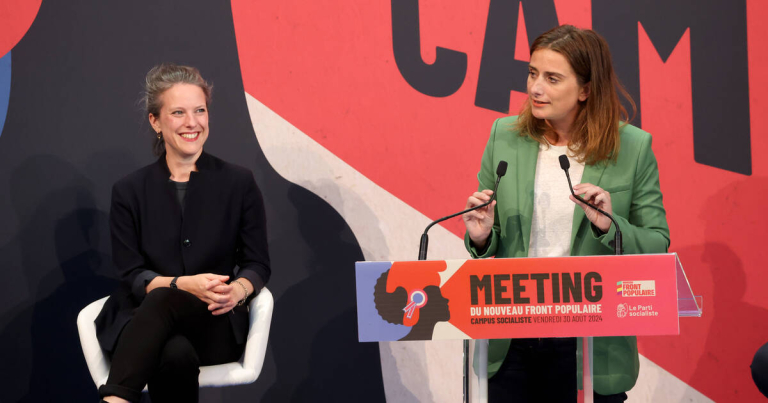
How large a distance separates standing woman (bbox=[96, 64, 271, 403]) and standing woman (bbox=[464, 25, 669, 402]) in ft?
3.24

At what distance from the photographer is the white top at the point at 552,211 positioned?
1.94 metres

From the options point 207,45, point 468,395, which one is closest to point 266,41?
point 207,45

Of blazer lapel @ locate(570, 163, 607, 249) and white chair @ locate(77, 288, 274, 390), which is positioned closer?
blazer lapel @ locate(570, 163, 607, 249)

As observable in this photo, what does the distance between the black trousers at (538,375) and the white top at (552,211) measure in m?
0.25

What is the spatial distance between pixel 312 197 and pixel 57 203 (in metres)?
1.14

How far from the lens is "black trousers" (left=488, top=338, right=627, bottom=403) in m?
1.84

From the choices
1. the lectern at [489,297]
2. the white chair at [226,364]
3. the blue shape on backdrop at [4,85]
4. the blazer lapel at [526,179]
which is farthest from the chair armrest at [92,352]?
the blazer lapel at [526,179]

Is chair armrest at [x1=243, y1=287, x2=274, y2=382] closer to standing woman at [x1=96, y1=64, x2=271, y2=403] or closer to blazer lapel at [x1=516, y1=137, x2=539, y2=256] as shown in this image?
standing woman at [x1=96, y1=64, x2=271, y2=403]

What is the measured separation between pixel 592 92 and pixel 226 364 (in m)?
1.52

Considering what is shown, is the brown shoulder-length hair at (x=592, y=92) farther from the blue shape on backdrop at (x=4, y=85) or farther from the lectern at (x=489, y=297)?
the blue shape on backdrop at (x=4, y=85)

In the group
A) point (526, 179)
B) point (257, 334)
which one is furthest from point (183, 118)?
point (526, 179)

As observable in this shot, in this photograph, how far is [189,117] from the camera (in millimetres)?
2633

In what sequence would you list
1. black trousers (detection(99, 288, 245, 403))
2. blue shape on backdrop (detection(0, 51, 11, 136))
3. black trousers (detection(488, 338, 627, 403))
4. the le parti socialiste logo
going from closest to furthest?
1. the le parti socialiste logo
2. black trousers (detection(488, 338, 627, 403))
3. black trousers (detection(99, 288, 245, 403))
4. blue shape on backdrop (detection(0, 51, 11, 136))

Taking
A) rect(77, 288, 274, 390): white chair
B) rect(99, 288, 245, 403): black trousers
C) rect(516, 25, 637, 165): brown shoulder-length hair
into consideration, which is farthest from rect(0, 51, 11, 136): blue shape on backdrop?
rect(516, 25, 637, 165): brown shoulder-length hair
